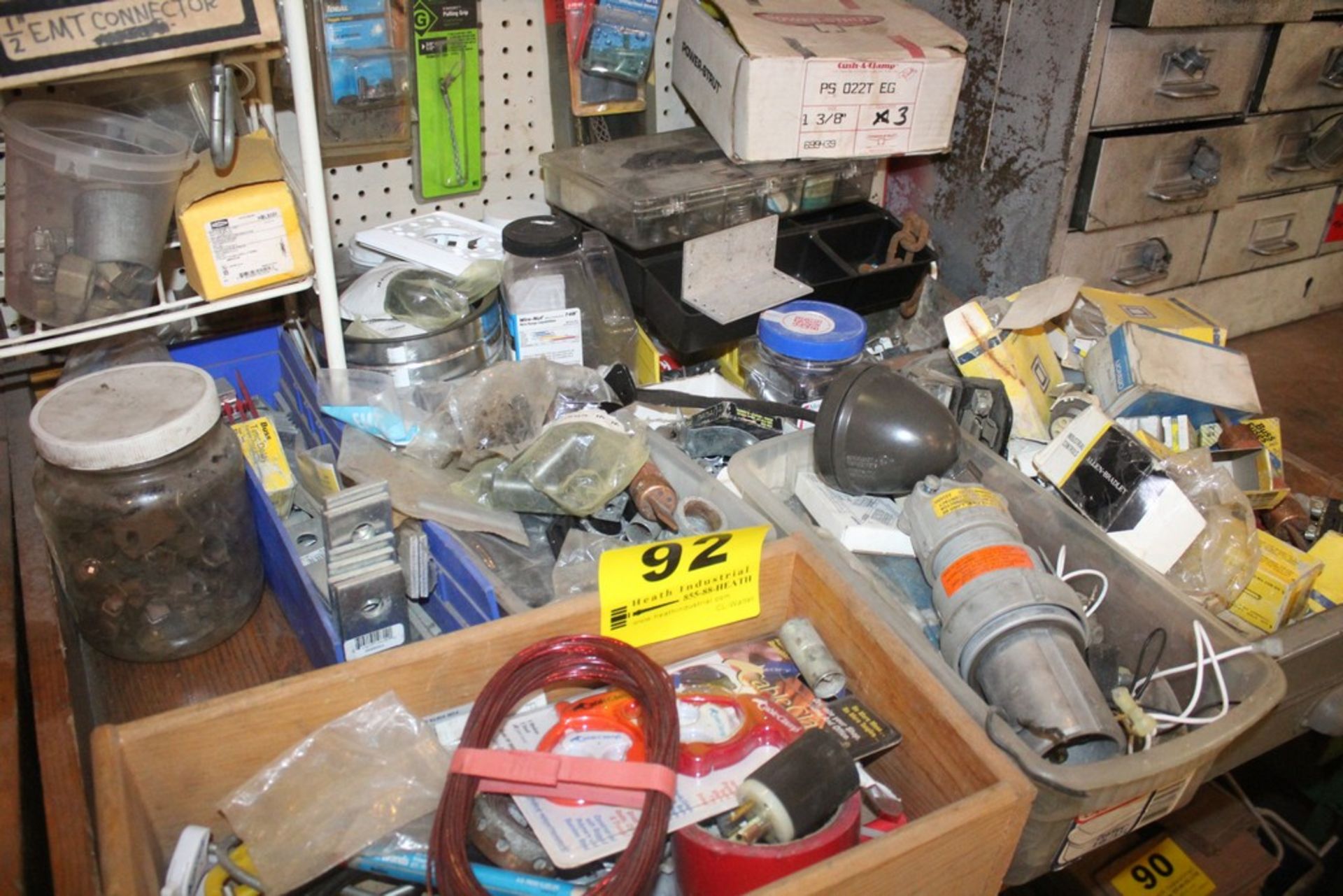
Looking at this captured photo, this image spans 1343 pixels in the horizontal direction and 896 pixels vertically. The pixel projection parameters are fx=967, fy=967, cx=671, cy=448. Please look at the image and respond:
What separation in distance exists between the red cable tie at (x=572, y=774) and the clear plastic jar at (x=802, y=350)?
0.56 m

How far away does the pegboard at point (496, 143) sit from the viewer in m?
1.21

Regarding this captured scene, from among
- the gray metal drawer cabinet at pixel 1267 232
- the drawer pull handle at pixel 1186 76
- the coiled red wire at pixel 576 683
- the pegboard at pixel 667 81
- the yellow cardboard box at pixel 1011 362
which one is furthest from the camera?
the gray metal drawer cabinet at pixel 1267 232

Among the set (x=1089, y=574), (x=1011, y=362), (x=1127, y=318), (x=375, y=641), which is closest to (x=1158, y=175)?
(x=1127, y=318)

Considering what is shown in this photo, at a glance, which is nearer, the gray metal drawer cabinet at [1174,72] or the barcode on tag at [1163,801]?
the barcode on tag at [1163,801]

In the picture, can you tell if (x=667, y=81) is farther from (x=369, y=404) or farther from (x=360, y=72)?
(x=369, y=404)

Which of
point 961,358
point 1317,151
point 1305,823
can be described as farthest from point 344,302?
point 1305,823

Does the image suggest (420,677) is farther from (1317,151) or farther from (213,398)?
(1317,151)

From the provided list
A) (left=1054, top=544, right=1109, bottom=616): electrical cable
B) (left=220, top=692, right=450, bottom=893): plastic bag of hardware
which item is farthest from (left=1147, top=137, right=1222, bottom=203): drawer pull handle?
(left=220, top=692, right=450, bottom=893): plastic bag of hardware

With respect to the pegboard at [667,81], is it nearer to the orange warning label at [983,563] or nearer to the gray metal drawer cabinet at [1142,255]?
the gray metal drawer cabinet at [1142,255]

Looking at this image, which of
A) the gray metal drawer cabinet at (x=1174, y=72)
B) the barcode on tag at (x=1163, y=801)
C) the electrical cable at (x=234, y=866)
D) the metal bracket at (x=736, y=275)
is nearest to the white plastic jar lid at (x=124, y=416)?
the electrical cable at (x=234, y=866)

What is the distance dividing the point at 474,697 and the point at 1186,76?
114 cm

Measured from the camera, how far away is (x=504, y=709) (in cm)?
68

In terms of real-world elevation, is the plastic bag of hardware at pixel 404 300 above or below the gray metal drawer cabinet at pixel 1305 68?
below

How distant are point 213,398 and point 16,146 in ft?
0.92
